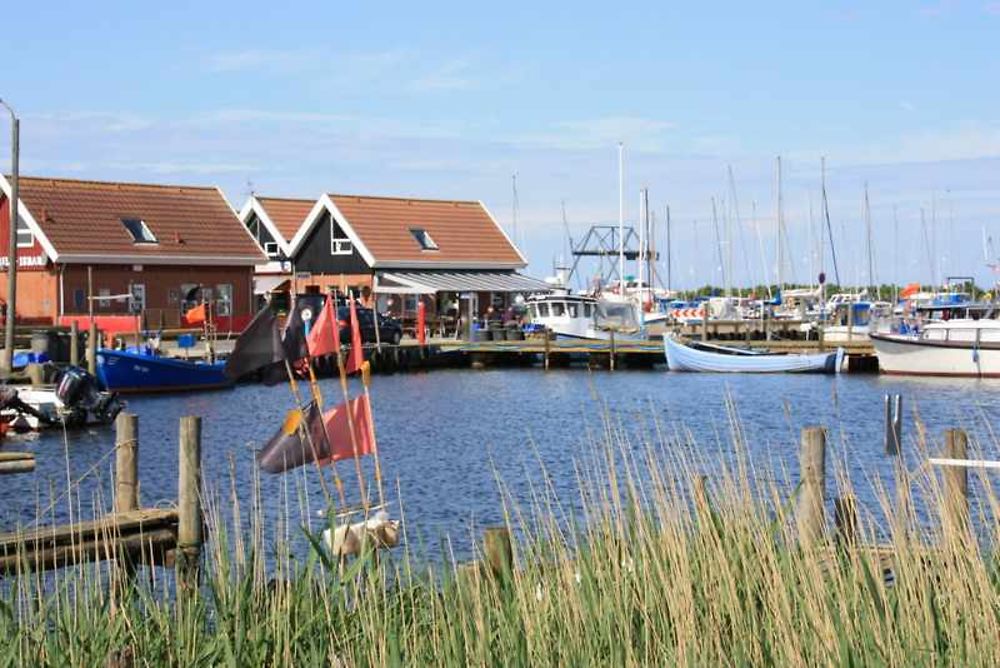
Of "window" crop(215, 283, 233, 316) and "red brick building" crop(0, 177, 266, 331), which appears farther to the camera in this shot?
"window" crop(215, 283, 233, 316)

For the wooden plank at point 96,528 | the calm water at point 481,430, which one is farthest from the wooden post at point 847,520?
the wooden plank at point 96,528

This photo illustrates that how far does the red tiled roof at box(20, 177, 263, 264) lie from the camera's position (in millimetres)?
57594

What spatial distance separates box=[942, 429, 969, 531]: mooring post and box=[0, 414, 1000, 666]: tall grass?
12 centimetres

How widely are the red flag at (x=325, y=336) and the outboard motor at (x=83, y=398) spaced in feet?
54.8

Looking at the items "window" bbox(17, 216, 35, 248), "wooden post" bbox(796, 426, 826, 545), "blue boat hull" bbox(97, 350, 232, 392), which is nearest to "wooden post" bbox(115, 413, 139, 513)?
"wooden post" bbox(796, 426, 826, 545)

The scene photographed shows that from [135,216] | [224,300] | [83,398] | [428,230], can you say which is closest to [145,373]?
[83,398]

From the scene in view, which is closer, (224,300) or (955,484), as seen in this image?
(955,484)

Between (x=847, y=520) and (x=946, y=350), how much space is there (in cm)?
3895

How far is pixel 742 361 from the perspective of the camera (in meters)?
52.5

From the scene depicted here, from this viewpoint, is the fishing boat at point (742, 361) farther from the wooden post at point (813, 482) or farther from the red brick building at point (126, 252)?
the wooden post at point (813, 482)


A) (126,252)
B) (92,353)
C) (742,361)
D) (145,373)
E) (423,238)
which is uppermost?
(423,238)

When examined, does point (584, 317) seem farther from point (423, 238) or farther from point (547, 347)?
point (423, 238)

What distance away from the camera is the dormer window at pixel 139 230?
196 ft

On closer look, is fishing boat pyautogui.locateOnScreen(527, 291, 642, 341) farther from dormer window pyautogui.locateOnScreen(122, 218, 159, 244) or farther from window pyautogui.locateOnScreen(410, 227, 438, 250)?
dormer window pyautogui.locateOnScreen(122, 218, 159, 244)
